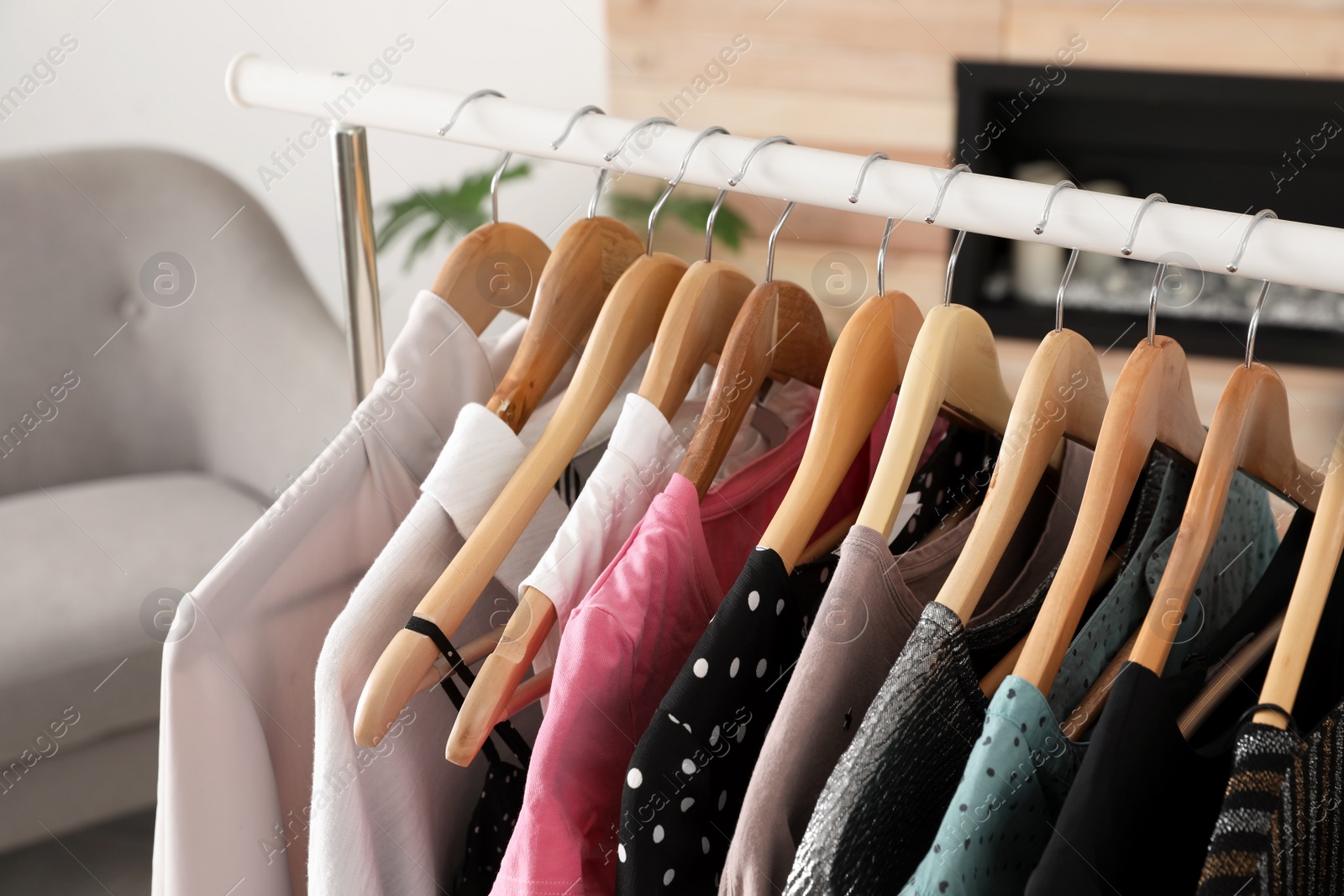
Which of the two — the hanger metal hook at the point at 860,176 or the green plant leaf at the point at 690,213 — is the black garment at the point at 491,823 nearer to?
the hanger metal hook at the point at 860,176

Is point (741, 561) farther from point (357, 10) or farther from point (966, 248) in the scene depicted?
point (357, 10)

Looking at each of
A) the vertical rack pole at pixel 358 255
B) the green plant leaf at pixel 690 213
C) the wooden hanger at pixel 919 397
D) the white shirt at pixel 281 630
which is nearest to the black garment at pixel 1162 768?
the wooden hanger at pixel 919 397

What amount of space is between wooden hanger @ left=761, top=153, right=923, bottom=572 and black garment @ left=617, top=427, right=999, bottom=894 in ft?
0.09

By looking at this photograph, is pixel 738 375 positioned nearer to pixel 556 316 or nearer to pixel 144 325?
pixel 556 316

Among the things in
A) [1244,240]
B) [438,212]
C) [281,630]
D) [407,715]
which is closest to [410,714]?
[407,715]

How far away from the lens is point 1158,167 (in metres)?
2.54

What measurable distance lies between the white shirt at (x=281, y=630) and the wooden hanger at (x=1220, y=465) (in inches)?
20.3

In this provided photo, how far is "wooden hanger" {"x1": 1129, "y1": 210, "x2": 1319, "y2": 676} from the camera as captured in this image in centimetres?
56

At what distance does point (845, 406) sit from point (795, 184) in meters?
0.15

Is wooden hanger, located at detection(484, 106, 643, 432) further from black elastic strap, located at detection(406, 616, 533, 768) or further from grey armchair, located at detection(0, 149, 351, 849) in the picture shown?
grey armchair, located at detection(0, 149, 351, 849)

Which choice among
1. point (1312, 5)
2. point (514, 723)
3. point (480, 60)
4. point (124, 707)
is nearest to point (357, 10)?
point (480, 60)

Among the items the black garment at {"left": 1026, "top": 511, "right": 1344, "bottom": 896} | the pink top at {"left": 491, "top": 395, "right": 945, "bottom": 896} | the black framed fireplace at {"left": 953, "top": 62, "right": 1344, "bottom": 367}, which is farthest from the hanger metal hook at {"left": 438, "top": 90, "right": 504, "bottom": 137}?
the black framed fireplace at {"left": 953, "top": 62, "right": 1344, "bottom": 367}

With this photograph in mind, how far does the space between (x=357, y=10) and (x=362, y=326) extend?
96.1 inches

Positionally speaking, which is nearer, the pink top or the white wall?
the pink top
